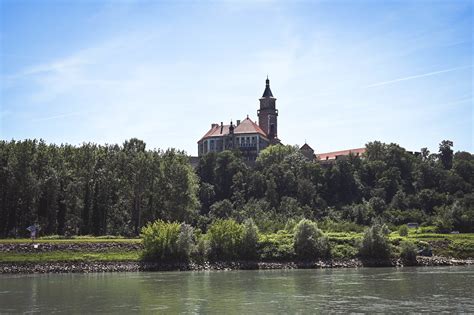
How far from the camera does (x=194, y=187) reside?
85.6 meters

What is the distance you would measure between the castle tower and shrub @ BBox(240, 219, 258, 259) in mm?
99331

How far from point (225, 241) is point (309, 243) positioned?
9580mm

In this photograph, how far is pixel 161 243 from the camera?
60656 mm

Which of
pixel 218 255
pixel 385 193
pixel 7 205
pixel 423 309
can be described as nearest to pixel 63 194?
pixel 7 205

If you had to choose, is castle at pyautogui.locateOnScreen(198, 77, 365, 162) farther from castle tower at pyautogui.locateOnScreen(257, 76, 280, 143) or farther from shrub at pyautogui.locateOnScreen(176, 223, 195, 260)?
shrub at pyautogui.locateOnScreen(176, 223, 195, 260)

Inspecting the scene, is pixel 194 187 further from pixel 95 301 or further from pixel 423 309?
pixel 423 309

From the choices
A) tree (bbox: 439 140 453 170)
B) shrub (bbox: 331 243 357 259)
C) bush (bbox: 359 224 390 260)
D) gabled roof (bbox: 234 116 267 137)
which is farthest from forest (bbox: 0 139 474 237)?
gabled roof (bbox: 234 116 267 137)

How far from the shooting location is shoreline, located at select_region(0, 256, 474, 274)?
55.9 meters

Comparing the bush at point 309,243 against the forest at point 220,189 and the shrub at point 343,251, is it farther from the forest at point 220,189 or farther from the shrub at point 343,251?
the forest at point 220,189

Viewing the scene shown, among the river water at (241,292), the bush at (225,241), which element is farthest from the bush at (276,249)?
the river water at (241,292)

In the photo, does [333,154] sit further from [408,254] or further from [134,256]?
[134,256]

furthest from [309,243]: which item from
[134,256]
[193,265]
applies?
[134,256]

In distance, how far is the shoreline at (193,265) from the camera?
5591cm

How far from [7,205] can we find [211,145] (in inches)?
3500
